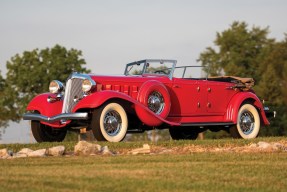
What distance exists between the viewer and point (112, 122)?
47.8 ft

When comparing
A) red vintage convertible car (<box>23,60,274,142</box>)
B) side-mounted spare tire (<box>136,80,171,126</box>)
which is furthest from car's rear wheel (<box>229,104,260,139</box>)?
side-mounted spare tire (<box>136,80,171,126</box>)

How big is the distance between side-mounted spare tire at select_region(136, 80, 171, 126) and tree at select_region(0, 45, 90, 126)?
37407 millimetres

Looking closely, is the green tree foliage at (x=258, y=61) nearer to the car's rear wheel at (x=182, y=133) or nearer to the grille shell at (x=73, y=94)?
the car's rear wheel at (x=182, y=133)

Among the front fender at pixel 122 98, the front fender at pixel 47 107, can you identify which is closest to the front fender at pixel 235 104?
the front fender at pixel 122 98


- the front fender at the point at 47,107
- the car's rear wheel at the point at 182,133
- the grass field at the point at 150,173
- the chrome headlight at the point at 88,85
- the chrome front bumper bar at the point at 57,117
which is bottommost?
the grass field at the point at 150,173

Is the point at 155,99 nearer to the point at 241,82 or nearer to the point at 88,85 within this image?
the point at 88,85

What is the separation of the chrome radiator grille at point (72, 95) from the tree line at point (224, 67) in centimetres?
3372

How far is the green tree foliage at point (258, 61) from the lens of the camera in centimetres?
4781

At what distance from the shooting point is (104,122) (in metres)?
14.4

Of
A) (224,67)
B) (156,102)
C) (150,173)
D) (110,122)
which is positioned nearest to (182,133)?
(156,102)

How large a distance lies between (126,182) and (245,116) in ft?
34.9

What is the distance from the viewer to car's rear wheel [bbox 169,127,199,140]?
62.0 feet

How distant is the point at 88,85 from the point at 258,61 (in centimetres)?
4133

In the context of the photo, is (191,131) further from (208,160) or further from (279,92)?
(279,92)
